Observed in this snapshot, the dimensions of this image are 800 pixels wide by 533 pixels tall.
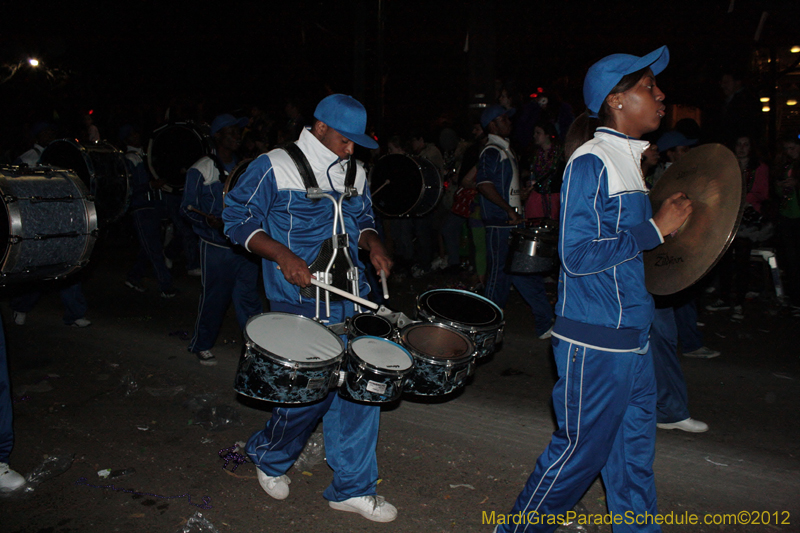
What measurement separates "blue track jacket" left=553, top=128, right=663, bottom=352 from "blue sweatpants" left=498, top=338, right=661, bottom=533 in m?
0.10

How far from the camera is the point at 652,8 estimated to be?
52.5ft

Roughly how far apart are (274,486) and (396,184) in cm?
578

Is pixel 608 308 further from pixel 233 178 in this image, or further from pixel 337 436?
pixel 233 178

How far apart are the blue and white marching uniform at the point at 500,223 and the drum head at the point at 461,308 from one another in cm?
313

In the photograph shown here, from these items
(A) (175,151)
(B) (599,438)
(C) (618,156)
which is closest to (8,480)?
(B) (599,438)

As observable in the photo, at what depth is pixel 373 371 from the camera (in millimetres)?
2863

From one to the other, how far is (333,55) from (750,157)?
57.4ft

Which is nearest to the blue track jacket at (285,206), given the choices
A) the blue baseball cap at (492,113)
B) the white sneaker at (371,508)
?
the white sneaker at (371,508)

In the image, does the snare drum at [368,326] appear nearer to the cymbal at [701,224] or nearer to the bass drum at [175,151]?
the cymbal at [701,224]

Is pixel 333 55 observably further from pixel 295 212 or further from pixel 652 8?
pixel 295 212

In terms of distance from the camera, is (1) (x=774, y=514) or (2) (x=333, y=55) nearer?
(1) (x=774, y=514)

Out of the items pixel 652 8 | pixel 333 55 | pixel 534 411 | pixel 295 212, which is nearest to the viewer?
pixel 295 212

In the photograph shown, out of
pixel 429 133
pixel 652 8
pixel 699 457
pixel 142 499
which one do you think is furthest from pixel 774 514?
pixel 652 8

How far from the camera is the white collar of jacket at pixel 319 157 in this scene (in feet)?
11.1
